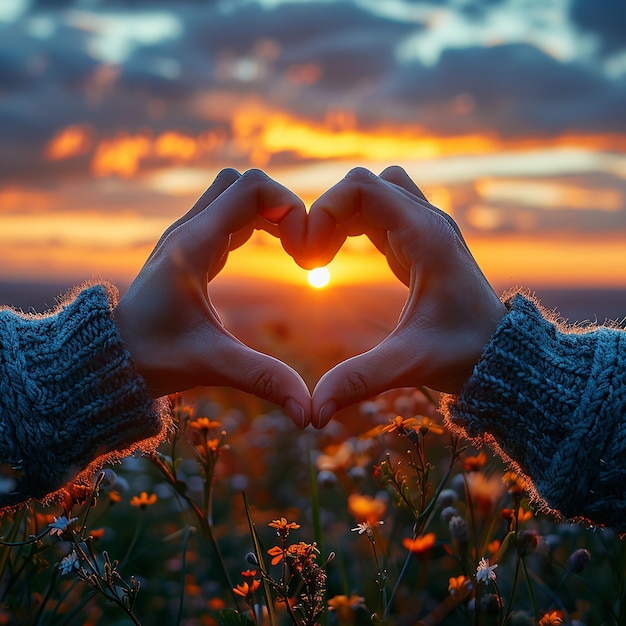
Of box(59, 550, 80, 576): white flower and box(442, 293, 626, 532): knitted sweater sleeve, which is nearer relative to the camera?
box(59, 550, 80, 576): white flower

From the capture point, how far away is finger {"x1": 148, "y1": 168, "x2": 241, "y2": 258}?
189 cm

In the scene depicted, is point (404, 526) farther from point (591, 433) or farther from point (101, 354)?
point (101, 354)

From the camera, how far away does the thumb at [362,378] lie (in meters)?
1.57

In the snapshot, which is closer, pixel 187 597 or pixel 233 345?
pixel 233 345

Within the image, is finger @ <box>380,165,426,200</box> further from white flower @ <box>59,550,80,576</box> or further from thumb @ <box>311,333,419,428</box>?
white flower @ <box>59,550,80,576</box>

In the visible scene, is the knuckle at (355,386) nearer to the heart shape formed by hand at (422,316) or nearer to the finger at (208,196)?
the heart shape formed by hand at (422,316)

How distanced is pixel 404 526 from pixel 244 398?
3168 millimetres

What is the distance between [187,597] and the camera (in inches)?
104

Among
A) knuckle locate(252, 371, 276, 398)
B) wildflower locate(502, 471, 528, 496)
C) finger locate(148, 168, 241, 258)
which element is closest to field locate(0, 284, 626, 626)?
wildflower locate(502, 471, 528, 496)

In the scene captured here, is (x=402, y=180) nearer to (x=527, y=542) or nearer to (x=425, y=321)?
(x=425, y=321)

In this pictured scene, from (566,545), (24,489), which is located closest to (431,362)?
(24,489)

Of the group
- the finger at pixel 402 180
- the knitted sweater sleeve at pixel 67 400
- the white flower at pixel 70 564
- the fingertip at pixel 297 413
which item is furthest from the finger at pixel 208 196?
the white flower at pixel 70 564

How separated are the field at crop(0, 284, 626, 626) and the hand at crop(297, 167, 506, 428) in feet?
0.39

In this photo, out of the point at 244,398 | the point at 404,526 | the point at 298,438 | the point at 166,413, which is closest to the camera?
the point at 166,413
